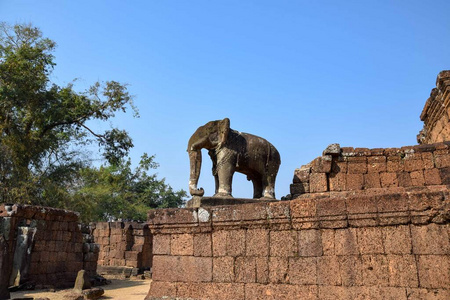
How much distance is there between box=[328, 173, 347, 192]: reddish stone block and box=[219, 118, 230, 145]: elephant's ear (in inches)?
113

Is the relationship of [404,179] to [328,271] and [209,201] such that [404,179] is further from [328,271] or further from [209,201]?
[209,201]

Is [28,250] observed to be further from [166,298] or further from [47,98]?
[47,98]

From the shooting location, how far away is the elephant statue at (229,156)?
635 cm

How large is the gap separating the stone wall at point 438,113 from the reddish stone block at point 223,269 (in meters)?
6.64

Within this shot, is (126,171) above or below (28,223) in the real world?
above

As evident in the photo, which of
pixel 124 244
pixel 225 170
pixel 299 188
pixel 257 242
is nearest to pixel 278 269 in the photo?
pixel 257 242

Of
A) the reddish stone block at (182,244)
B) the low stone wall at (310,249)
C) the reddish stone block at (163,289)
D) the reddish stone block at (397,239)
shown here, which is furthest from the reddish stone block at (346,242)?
the reddish stone block at (163,289)

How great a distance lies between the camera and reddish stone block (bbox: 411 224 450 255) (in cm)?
379

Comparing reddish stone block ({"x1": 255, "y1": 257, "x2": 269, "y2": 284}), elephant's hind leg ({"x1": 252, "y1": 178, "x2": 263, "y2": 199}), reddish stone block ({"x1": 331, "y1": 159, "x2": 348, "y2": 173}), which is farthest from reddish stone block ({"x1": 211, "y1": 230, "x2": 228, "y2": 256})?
reddish stone block ({"x1": 331, "y1": 159, "x2": 348, "y2": 173})

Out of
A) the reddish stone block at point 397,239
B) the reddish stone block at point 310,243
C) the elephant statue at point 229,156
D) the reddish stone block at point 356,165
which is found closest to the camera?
the reddish stone block at point 397,239

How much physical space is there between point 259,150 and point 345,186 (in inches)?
93.0

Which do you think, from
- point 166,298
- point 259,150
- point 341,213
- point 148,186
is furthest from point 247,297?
point 148,186

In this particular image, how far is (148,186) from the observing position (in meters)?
41.0

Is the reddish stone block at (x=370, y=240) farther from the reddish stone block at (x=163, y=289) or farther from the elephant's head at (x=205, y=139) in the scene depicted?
the elephant's head at (x=205, y=139)
